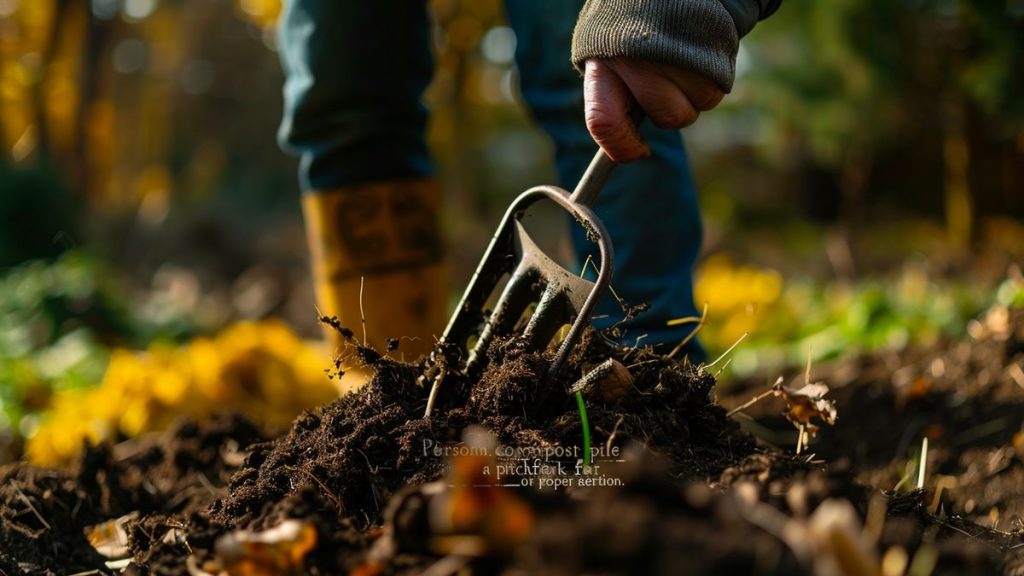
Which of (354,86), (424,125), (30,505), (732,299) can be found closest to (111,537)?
(30,505)

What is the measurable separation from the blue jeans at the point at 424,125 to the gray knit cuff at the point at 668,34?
2.00 ft

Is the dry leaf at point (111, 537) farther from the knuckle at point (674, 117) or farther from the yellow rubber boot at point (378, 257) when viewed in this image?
the knuckle at point (674, 117)

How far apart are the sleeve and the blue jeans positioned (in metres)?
0.60

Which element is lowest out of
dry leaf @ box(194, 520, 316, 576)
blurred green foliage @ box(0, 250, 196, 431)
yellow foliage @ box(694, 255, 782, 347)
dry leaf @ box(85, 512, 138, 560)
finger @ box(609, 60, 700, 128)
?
yellow foliage @ box(694, 255, 782, 347)

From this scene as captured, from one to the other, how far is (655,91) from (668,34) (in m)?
0.10

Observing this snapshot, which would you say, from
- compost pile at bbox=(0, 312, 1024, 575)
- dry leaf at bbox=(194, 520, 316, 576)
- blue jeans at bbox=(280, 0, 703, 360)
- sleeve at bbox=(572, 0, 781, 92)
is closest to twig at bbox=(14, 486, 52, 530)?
compost pile at bbox=(0, 312, 1024, 575)

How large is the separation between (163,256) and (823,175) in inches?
302

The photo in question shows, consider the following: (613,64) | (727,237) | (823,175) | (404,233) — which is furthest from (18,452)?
(823,175)

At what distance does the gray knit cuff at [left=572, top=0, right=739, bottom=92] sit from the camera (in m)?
1.59

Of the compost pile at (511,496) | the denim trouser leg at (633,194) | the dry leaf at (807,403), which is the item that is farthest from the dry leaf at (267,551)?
the denim trouser leg at (633,194)

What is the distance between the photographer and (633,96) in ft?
5.53

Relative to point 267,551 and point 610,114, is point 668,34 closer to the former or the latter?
point 610,114

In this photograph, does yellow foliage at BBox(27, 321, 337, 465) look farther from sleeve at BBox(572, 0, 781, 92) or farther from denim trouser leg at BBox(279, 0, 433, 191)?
sleeve at BBox(572, 0, 781, 92)

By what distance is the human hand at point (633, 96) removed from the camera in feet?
5.38
